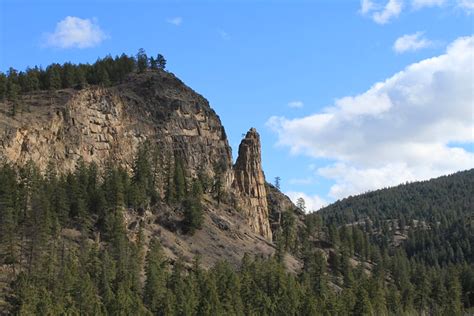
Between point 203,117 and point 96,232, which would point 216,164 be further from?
point 96,232

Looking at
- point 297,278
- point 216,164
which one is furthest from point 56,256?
point 216,164

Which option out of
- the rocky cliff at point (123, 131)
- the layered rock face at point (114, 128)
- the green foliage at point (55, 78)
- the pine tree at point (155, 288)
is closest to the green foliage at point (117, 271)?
the pine tree at point (155, 288)

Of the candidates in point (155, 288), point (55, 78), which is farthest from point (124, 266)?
point (55, 78)

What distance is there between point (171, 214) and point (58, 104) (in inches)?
1601

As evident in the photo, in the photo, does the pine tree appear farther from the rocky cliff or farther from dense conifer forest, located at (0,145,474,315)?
the rocky cliff

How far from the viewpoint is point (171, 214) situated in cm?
15175

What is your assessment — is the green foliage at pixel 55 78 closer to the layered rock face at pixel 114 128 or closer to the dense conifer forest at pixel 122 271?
the layered rock face at pixel 114 128

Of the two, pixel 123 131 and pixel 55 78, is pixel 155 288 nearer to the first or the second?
pixel 123 131

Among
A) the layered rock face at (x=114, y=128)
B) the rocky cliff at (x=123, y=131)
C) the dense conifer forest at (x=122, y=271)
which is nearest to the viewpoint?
the dense conifer forest at (x=122, y=271)

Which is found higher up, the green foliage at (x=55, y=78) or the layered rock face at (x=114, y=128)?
the green foliage at (x=55, y=78)

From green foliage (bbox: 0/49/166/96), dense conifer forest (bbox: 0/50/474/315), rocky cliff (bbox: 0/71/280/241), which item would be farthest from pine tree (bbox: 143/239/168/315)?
green foliage (bbox: 0/49/166/96)

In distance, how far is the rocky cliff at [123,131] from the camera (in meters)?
144

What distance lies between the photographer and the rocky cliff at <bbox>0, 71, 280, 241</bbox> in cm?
14362

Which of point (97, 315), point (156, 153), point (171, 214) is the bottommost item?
point (97, 315)
